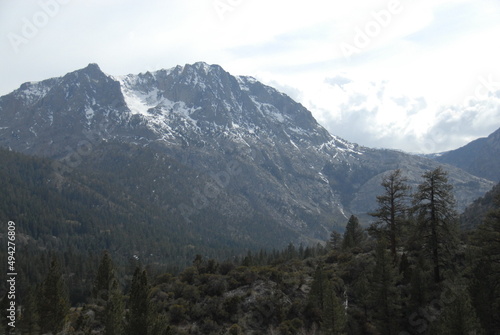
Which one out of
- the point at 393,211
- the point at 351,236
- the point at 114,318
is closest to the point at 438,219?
the point at 393,211

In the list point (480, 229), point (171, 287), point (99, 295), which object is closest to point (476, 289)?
point (480, 229)

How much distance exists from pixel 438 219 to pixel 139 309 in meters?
27.0

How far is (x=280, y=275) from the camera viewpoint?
4172cm

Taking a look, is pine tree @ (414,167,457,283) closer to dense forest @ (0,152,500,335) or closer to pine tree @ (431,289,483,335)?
dense forest @ (0,152,500,335)

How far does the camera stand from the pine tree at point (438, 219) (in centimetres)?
3588

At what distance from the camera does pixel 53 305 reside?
→ 45188mm

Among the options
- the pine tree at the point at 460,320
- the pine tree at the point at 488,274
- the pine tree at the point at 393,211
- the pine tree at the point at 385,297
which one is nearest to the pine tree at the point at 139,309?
the pine tree at the point at 385,297

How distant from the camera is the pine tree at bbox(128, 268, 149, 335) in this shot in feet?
99.5

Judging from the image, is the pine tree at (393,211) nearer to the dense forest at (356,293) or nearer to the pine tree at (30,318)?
the dense forest at (356,293)

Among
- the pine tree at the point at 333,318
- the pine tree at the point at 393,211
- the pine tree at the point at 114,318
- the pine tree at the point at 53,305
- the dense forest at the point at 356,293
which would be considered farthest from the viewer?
the pine tree at the point at 53,305

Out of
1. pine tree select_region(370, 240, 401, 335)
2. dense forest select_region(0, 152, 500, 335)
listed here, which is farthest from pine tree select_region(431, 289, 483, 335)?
pine tree select_region(370, 240, 401, 335)

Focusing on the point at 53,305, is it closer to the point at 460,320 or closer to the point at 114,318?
the point at 114,318

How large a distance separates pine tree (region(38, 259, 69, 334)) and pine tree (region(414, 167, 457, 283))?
39270mm

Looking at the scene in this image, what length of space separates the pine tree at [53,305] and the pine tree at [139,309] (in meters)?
18.2
